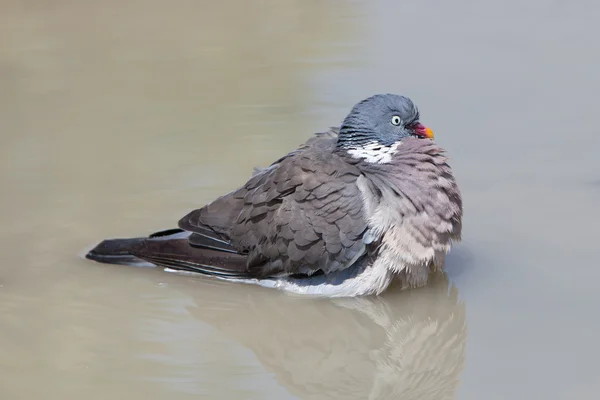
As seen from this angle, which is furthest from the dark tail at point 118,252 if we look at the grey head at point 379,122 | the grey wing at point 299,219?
the grey head at point 379,122

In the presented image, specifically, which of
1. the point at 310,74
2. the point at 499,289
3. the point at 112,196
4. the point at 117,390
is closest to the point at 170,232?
the point at 112,196

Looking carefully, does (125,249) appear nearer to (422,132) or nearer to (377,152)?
(377,152)

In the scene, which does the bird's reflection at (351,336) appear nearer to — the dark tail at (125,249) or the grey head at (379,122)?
the dark tail at (125,249)

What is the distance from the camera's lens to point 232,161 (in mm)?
7172

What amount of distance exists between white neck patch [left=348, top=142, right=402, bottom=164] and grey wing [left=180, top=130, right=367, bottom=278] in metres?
0.16

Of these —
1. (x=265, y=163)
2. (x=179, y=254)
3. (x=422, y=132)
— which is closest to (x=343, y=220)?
(x=422, y=132)

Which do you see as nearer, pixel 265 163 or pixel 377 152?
pixel 377 152

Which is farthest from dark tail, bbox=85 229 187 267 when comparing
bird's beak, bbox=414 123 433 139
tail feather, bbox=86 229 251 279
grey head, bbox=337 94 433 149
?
bird's beak, bbox=414 123 433 139

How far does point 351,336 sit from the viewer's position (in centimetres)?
533

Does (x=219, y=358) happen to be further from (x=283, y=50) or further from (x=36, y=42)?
(x=36, y=42)

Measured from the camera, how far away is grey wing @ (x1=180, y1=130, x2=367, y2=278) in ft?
18.1

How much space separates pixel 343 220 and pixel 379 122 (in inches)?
24.1

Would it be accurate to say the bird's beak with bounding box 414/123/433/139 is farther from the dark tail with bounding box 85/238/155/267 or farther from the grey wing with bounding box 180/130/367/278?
the dark tail with bounding box 85/238/155/267

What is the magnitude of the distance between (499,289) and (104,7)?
6217 millimetres
